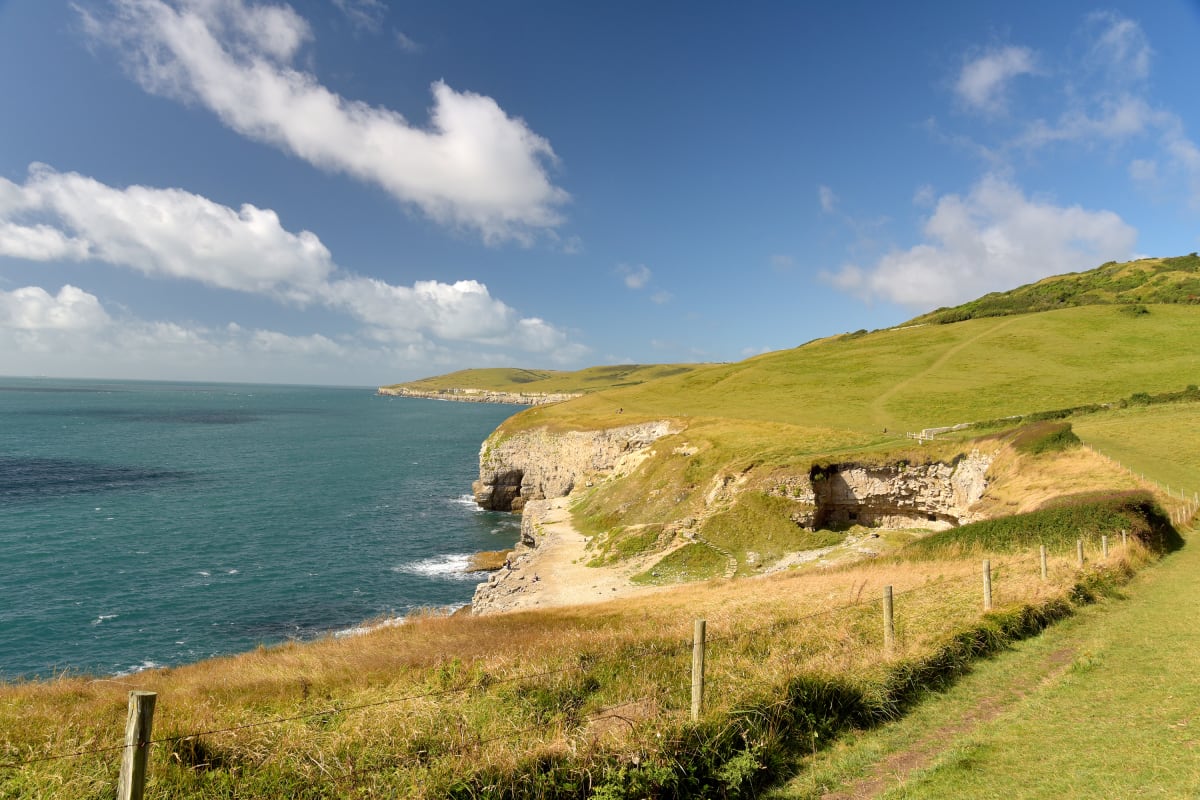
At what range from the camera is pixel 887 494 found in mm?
44125

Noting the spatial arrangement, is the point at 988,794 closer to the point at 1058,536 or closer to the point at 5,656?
the point at 1058,536

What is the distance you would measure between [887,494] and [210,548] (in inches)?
2313

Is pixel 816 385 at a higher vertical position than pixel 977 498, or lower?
higher

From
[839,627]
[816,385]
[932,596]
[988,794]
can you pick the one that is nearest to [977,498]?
[932,596]

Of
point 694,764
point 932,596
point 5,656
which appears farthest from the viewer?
point 5,656

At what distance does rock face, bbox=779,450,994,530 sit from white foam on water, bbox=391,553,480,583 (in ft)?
91.8

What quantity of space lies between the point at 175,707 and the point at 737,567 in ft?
107

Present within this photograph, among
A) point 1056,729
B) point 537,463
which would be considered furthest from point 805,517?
point 537,463

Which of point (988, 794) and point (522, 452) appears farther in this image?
point (522, 452)

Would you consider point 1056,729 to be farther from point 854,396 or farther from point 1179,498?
point 854,396

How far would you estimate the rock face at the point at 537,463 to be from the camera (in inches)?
2869

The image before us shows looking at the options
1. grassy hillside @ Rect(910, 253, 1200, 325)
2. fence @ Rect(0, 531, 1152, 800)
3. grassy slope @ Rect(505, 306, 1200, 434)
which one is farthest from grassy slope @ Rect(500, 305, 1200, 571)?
fence @ Rect(0, 531, 1152, 800)

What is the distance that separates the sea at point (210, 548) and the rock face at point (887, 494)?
91.5 feet

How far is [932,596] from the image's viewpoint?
681 inches
